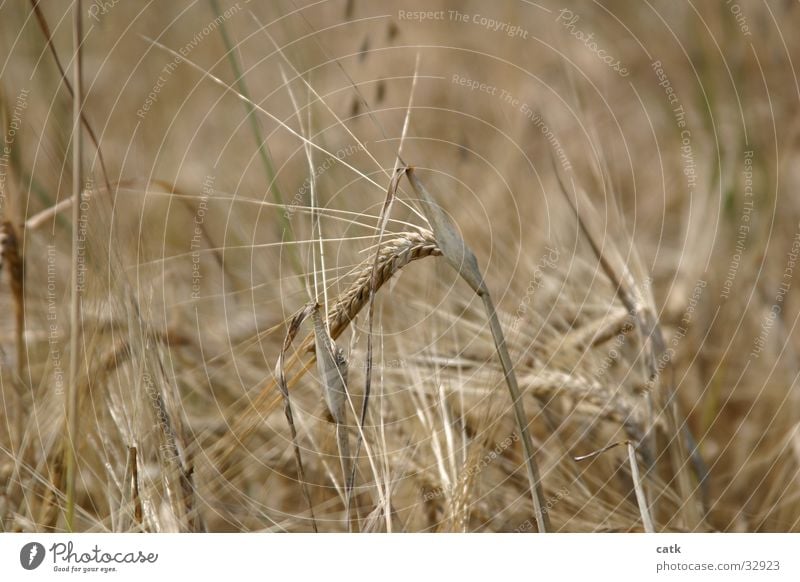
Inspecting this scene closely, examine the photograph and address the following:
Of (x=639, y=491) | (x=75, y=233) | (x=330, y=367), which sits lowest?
(x=639, y=491)

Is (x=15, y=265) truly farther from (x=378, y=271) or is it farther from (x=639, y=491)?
(x=639, y=491)

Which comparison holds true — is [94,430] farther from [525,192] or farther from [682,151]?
[682,151]

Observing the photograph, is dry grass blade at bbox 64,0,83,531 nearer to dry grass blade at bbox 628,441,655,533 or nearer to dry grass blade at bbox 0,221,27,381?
dry grass blade at bbox 0,221,27,381

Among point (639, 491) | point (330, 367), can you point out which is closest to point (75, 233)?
point (330, 367)

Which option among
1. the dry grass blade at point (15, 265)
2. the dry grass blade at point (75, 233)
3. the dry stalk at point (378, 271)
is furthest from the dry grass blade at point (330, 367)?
the dry grass blade at point (15, 265)

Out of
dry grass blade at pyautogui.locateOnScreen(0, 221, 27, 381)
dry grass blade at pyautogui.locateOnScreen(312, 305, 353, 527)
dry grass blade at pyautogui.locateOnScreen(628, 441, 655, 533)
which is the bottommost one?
dry grass blade at pyautogui.locateOnScreen(628, 441, 655, 533)

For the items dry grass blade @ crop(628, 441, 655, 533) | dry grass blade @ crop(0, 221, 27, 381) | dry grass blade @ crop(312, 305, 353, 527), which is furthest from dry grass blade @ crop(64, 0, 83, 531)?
dry grass blade @ crop(628, 441, 655, 533)

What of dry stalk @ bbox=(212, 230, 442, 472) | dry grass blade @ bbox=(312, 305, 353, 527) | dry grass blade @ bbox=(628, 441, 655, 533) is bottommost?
dry grass blade @ bbox=(628, 441, 655, 533)

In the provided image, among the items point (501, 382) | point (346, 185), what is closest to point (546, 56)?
point (346, 185)

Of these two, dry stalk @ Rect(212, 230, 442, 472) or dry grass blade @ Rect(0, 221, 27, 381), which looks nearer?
dry stalk @ Rect(212, 230, 442, 472)

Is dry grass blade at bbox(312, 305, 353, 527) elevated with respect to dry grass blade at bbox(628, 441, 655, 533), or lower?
elevated

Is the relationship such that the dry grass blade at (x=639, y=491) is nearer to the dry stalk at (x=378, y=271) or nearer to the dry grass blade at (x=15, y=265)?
the dry stalk at (x=378, y=271)

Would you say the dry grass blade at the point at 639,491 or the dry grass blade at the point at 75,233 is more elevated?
the dry grass blade at the point at 75,233

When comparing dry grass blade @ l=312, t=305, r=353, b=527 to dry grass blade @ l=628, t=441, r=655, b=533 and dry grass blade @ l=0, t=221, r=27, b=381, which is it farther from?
dry grass blade @ l=0, t=221, r=27, b=381
